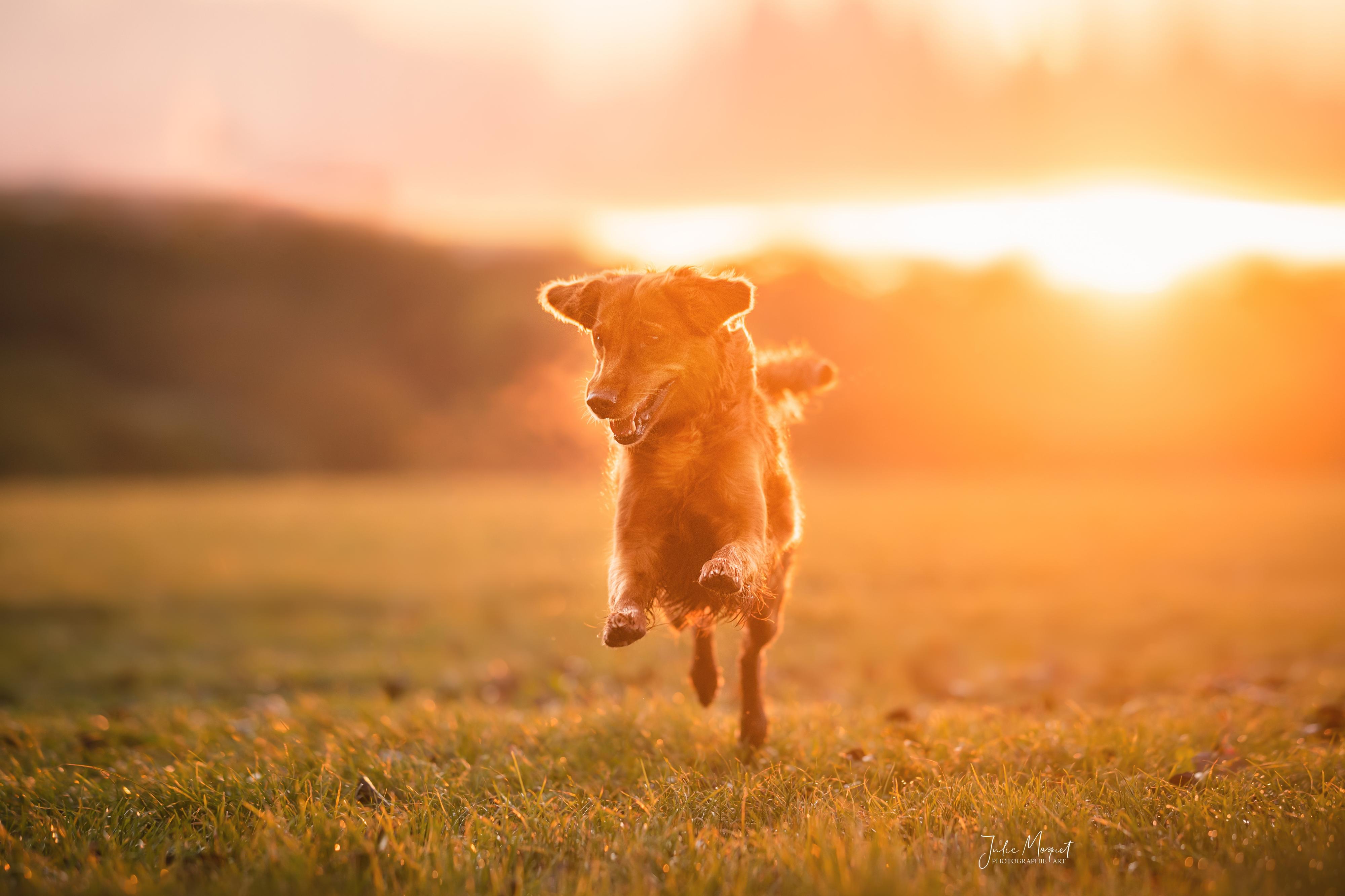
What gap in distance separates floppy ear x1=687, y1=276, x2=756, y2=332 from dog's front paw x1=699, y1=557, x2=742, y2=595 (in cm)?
111

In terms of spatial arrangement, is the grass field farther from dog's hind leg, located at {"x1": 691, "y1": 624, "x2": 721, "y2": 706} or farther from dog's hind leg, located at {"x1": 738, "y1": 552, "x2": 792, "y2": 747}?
dog's hind leg, located at {"x1": 691, "y1": 624, "x2": 721, "y2": 706}

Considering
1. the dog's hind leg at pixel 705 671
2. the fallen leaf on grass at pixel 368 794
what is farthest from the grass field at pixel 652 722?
the dog's hind leg at pixel 705 671

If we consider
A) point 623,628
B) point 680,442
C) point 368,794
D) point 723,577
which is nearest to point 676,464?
point 680,442

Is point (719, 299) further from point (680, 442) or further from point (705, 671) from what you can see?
point (705, 671)

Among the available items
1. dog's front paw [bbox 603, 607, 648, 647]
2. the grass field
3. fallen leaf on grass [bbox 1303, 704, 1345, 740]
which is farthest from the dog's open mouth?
fallen leaf on grass [bbox 1303, 704, 1345, 740]

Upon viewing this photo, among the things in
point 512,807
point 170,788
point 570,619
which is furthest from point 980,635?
point 170,788

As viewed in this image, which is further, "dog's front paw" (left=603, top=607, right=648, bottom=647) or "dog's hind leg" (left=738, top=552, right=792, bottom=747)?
"dog's hind leg" (left=738, top=552, right=792, bottom=747)

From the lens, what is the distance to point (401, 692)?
826 centimetres

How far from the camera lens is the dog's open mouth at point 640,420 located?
3.93 metres

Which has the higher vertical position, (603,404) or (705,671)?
(603,404)

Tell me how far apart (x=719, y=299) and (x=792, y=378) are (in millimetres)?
1303

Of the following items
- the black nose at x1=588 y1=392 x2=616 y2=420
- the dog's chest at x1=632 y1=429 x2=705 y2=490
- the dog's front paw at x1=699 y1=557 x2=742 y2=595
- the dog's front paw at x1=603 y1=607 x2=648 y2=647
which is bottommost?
the dog's front paw at x1=603 y1=607 x2=648 y2=647

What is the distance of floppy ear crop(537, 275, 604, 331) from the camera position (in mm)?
4430

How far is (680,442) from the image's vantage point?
4.33 m
